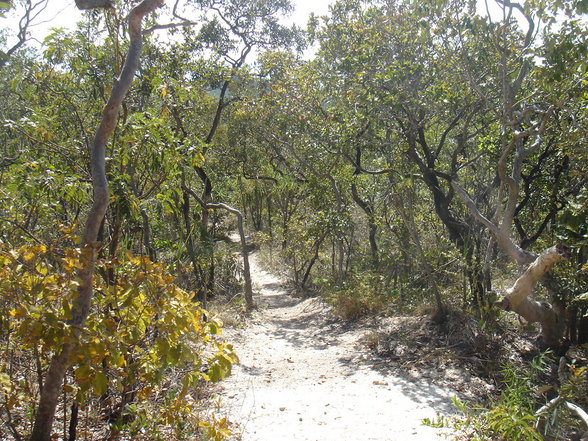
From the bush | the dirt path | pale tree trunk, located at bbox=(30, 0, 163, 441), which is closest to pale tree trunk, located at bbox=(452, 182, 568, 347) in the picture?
the dirt path

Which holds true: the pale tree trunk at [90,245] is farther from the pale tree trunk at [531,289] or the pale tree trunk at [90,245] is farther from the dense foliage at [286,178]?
the pale tree trunk at [531,289]

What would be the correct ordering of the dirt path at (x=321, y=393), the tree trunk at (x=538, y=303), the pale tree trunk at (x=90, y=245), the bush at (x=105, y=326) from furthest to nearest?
the tree trunk at (x=538, y=303) < the dirt path at (x=321, y=393) < the pale tree trunk at (x=90, y=245) < the bush at (x=105, y=326)

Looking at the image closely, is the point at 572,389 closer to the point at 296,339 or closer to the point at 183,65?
the point at 296,339

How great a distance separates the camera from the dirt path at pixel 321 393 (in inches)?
179

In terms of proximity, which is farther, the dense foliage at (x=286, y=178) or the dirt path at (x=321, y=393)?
the dirt path at (x=321, y=393)

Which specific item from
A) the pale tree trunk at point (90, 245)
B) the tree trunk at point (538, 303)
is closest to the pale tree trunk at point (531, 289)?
the tree trunk at point (538, 303)

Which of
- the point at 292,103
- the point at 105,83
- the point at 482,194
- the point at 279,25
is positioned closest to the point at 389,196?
the point at 482,194

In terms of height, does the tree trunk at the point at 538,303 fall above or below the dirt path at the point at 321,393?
above

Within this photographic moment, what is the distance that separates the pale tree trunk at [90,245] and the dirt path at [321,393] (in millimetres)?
1739

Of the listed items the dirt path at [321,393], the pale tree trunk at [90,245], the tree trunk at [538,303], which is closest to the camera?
the pale tree trunk at [90,245]

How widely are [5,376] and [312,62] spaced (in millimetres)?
8611

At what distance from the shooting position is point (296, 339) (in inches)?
347

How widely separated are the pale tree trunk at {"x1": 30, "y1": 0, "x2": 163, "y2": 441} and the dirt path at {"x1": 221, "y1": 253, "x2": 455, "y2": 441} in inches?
68.5

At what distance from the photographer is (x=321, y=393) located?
564 centimetres
